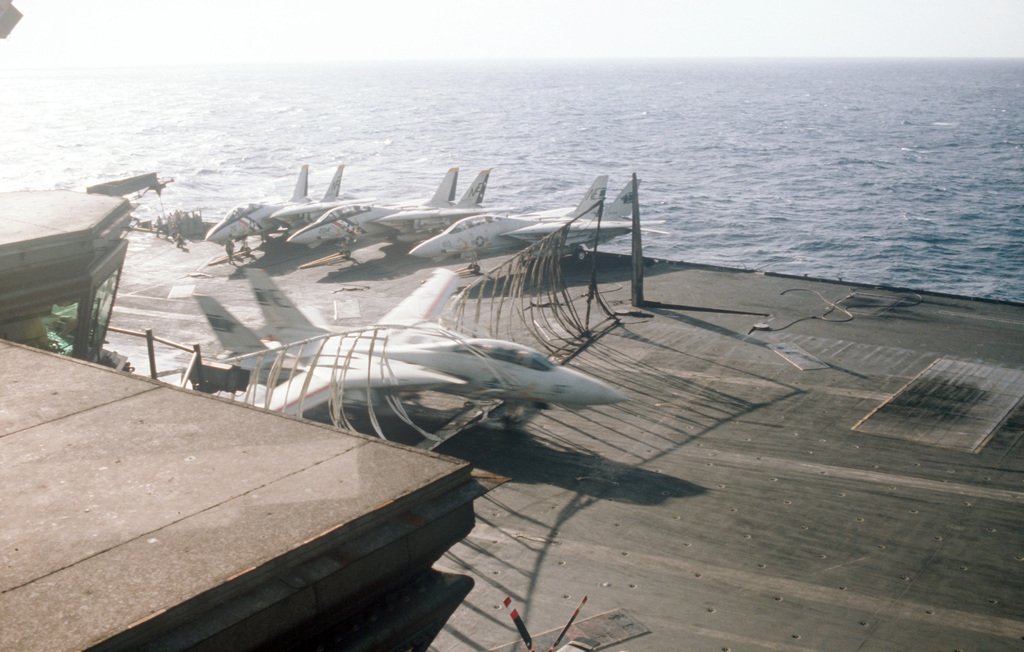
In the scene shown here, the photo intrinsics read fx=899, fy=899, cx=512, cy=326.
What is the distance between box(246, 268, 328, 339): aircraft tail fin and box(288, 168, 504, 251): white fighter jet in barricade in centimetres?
545

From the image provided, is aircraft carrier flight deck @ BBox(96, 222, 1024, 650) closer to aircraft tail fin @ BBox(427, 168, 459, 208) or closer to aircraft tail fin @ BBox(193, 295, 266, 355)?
aircraft tail fin @ BBox(193, 295, 266, 355)

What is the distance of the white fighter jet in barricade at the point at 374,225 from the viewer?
6131 cm

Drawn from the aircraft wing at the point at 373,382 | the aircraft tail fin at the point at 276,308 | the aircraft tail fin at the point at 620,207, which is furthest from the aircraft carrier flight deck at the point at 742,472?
the aircraft tail fin at the point at 620,207

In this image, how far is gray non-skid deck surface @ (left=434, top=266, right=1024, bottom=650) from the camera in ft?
64.3

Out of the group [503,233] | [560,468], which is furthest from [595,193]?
[560,468]

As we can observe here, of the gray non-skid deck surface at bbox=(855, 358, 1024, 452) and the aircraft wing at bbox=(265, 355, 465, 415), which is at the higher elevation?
the aircraft wing at bbox=(265, 355, 465, 415)

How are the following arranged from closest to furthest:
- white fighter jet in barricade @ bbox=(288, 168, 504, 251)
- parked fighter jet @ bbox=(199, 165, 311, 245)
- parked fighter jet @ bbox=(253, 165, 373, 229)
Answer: parked fighter jet @ bbox=(199, 165, 311, 245) → white fighter jet in barricade @ bbox=(288, 168, 504, 251) → parked fighter jet @ bbox=(253, 165, 373, 229)

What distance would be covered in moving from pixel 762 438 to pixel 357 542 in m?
23.6

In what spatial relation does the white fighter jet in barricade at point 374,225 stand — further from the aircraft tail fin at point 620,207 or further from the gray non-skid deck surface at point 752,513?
the gray non-skid deck surface at point 752,513

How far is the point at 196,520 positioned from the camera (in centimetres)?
847

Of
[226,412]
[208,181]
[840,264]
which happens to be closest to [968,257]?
[840,264]

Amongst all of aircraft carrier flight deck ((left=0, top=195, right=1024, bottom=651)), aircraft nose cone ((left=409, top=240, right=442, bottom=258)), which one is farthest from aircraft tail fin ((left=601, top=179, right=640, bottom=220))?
aircraft carrier flight deck ((left=0, top=195, right=1024, bottom=651))

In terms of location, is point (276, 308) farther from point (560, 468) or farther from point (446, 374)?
point (560, 468)

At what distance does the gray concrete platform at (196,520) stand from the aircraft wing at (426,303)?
24.6 meters
